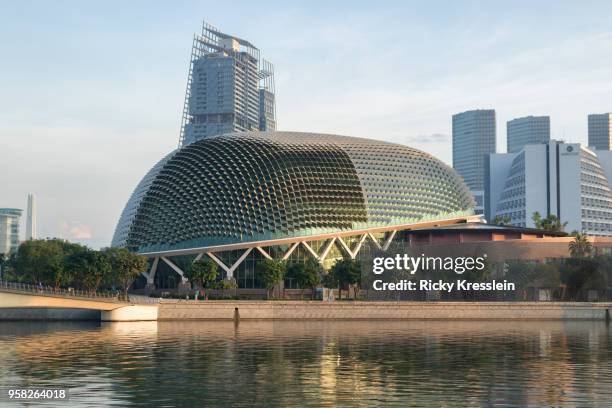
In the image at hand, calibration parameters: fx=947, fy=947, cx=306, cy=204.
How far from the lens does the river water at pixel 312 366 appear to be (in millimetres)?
43688

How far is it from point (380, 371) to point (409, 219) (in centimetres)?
10238

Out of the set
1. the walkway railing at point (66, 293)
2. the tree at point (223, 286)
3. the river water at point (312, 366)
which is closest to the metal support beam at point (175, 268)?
A: the tree at point (223, 286)

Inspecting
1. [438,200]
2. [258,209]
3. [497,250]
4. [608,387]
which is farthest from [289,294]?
[608,387]

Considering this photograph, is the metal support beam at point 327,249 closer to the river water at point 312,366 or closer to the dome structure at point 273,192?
the dome structure at point 273,192

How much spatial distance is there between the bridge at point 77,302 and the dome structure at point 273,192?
123ft

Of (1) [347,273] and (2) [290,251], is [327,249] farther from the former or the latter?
(1) [347,273]

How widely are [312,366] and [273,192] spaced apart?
295ft

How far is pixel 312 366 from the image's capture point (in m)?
57.0

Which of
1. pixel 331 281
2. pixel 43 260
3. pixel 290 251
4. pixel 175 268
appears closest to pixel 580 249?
pixel 331 281

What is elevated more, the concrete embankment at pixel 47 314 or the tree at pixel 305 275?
the tree at pixel 305 275

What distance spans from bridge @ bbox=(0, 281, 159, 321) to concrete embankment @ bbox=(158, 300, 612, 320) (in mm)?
2316

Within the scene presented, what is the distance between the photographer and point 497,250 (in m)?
124

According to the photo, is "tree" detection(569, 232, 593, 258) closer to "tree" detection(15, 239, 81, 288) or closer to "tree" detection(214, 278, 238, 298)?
"tree" detection(214, 278, 238, 298)

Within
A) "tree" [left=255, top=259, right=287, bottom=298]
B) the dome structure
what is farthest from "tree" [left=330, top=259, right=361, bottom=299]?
the dome structure
